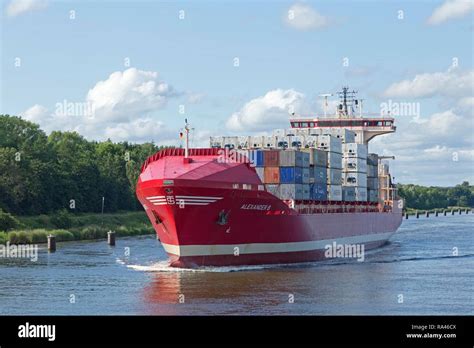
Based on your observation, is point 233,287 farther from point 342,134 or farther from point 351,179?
point 342,134

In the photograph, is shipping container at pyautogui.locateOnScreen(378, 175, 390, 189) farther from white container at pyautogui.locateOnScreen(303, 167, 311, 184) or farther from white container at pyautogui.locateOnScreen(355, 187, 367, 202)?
white container at pyautogui.locateOnScreen(303, 167, 311, 184)

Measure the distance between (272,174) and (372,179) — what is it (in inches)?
1053

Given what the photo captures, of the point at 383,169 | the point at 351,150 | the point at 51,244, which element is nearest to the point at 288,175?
the point at 351,150

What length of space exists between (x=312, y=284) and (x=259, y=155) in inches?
655

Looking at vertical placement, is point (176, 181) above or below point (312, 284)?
above

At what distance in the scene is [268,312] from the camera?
1495 inches

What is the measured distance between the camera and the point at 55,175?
113 meters

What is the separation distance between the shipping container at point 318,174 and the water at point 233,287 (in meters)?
6.44

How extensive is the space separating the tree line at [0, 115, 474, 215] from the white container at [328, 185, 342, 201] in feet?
80.1

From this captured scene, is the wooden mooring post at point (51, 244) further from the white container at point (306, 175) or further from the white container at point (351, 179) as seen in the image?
the white container at point (351, 179)

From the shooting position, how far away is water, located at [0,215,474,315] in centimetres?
3938
